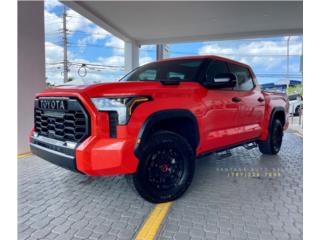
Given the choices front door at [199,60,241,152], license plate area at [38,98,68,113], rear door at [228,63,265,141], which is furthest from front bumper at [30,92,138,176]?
rear door at [228,63,265,141]

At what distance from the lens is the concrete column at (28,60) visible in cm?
535

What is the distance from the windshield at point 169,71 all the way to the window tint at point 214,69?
17 centimetres

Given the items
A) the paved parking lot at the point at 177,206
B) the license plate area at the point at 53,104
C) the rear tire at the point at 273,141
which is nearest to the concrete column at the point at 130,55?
the rear tire at the point at 273,141

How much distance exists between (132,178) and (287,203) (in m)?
2.00

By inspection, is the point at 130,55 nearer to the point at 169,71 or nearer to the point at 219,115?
the point at 169,71

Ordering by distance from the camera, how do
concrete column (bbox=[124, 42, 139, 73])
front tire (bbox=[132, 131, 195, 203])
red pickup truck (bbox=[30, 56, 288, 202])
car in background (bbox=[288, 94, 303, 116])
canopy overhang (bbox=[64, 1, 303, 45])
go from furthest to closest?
car in background (bbox=[288, 94, 303, 116])
concrete column (bbox=[124, 42, 139, 73])
canopy overhang (bbox=[64, 1, 303, 45])
front tire (bbox=[132, 131, 195, 203])
red pickup truck (bbox=[30, 56, 288, 202])

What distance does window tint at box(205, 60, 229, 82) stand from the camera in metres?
3.72

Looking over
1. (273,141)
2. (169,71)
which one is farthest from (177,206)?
(273,141)

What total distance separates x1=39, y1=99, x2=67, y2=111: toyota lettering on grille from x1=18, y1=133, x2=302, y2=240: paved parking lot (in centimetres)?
120

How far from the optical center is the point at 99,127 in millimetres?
2502

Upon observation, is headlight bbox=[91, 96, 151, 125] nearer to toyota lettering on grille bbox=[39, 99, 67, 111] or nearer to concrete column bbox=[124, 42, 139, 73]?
toyota lettering on grille bbox=[39, 99, 67, 111]
